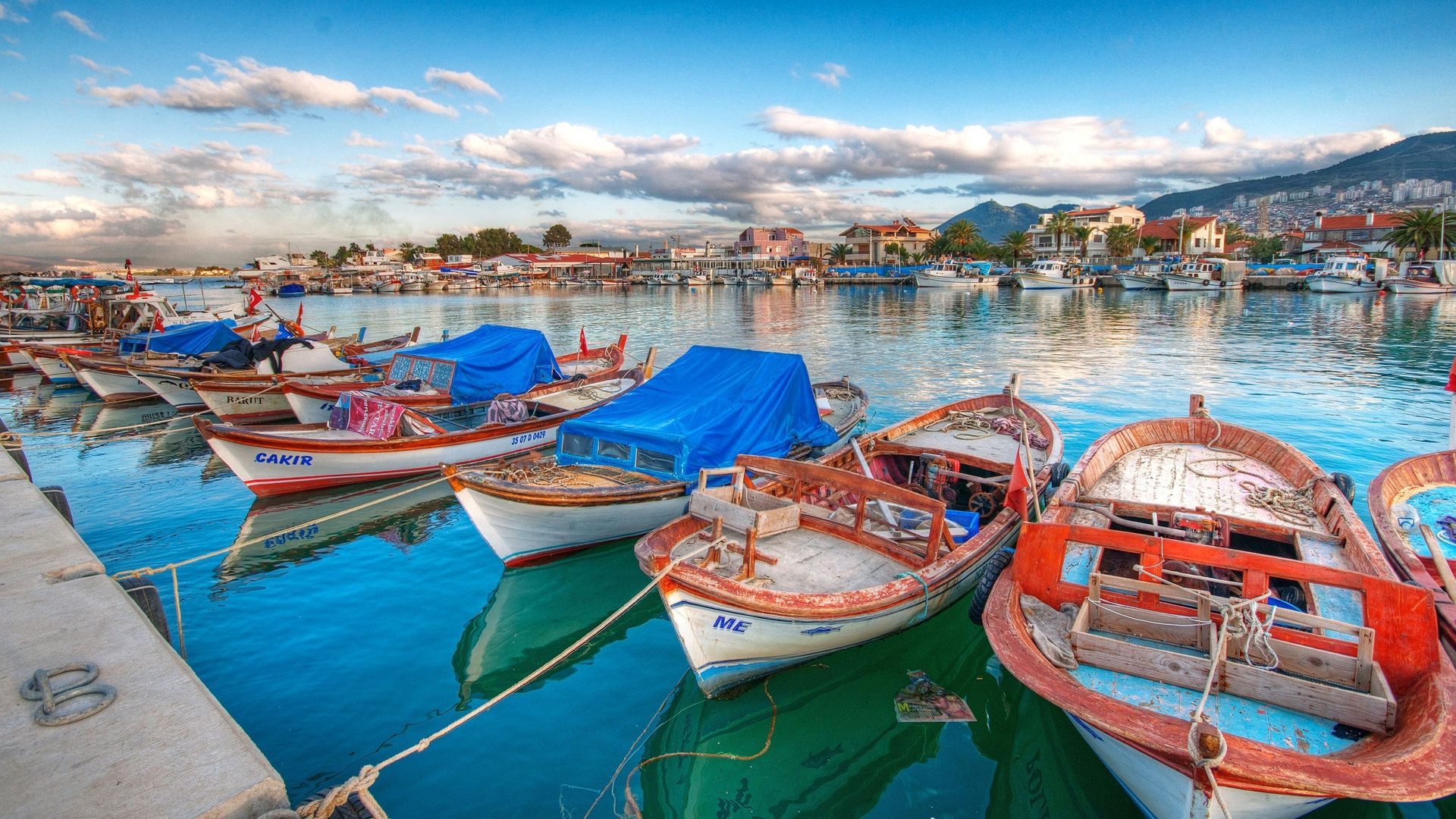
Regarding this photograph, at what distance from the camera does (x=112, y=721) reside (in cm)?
446

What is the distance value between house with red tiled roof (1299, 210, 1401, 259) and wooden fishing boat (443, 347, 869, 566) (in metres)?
124

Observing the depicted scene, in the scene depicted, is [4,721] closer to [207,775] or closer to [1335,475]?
[207,775]

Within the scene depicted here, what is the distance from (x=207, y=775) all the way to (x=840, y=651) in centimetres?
591

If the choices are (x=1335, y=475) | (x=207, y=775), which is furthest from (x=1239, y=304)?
(x=207, y=775)

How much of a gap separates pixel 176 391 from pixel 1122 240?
399 feet

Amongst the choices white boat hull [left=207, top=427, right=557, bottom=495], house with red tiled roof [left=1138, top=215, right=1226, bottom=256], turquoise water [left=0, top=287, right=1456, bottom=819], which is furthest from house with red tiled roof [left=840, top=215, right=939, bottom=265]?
white boat hull [left=207, top=427, right=557, bottom=495]

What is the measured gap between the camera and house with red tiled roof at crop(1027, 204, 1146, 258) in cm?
11950

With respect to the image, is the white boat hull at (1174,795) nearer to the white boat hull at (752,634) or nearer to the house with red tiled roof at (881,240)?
the white boat hull at (752,634)

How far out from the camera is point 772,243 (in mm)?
137625

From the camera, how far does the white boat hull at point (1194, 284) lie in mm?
80875

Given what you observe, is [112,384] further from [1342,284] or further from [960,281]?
[1342,284]

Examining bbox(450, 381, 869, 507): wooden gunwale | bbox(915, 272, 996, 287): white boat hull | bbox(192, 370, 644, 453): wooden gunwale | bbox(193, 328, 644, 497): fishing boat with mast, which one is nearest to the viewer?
bbox(450, 381, 869, 507): wooden gunwale

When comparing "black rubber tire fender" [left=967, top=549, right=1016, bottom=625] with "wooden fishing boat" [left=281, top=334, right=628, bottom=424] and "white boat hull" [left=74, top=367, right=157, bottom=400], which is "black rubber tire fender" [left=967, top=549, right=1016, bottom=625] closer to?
"wooden fishing boat" [left=281, top=334, right=628, bottom=424]

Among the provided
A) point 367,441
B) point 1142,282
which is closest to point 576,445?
point 367,441
